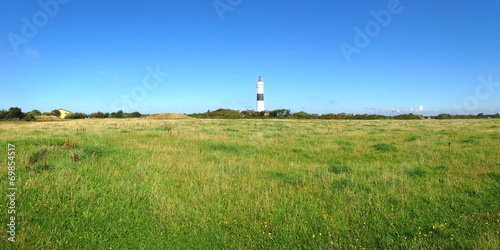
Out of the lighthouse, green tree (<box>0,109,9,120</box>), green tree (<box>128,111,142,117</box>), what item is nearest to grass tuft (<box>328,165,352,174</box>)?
green tree (<box>0,109,9,120</box>)

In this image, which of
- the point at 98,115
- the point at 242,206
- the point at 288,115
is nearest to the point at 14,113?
the point at 98,115

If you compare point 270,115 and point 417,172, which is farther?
point 270,115

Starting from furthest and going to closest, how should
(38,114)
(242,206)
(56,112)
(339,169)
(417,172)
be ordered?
(56,112), (38,114), (339,169), (417,172), (242,206)

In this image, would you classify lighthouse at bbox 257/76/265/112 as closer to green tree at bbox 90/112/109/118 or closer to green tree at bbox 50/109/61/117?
green tree at bbox 90/112/109/118

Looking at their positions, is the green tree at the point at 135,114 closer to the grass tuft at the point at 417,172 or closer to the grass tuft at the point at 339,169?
the grass tuft at the point at 339,169

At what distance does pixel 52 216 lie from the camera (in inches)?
201

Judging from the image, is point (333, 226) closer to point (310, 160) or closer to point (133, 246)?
point (133, 246)

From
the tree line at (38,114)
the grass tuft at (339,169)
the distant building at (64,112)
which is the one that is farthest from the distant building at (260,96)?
the grass tuft at (339,169)

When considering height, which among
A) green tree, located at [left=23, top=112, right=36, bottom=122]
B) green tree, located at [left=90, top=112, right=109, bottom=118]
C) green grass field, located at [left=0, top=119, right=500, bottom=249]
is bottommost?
green grass field, located at [left=0, top=119, right=500, bottom=249]

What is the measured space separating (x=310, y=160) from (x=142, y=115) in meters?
77.3

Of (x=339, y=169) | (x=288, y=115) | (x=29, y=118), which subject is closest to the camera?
(x=339, y=169)

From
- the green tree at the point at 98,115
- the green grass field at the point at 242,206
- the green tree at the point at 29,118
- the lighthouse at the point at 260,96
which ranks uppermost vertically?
the lighthouse at the point at 260,96

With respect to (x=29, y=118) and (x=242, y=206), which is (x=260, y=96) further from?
(x=242, y=206)

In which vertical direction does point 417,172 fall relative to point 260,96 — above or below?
below
